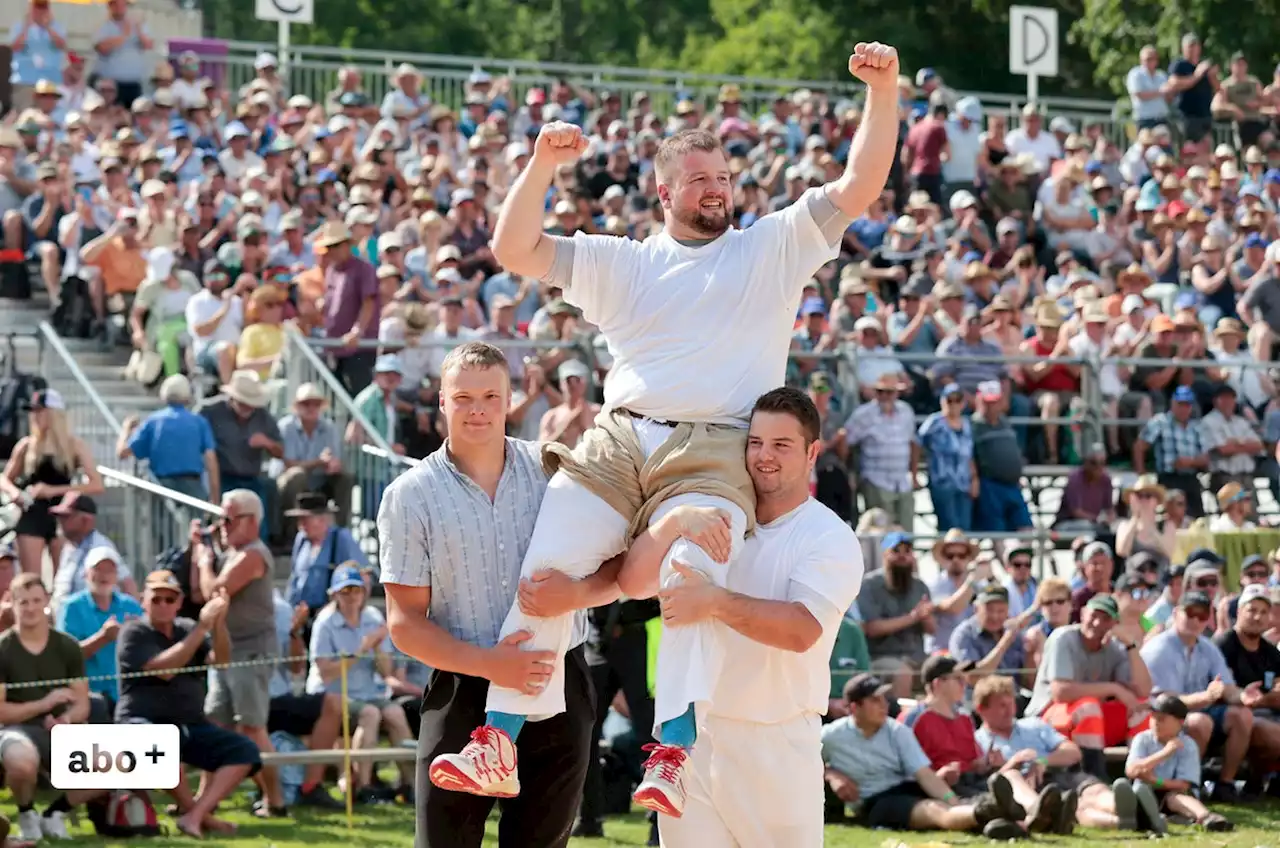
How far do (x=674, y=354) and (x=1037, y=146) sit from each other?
62.6 feet

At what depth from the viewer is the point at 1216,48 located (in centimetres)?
3525

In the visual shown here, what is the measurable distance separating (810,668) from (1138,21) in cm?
3303

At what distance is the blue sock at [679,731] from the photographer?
6.20 meters

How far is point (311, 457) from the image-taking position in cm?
1477

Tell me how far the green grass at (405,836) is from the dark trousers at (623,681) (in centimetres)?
21

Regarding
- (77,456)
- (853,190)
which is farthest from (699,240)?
(77,456)

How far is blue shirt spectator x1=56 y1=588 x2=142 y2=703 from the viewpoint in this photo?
11.9 metres

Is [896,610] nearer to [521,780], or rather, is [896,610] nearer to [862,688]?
[862,688]

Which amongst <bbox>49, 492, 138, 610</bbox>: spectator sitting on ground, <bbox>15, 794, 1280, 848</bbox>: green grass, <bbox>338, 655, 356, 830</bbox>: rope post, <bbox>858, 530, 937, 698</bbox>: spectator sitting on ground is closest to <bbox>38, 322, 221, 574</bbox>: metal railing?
<bbox>49, 492, 138, 610</bbox>: spectator sitting on ground

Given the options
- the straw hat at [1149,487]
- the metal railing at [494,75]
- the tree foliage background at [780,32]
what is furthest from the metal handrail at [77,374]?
the tree foliage background at [780,32]

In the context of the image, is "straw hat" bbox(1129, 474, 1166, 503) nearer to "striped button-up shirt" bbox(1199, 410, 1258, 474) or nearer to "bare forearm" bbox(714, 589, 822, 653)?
"striped button-up shirt" bbox(1199, 410, 1258, 474)

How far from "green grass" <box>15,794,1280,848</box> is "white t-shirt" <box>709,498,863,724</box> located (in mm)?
4355

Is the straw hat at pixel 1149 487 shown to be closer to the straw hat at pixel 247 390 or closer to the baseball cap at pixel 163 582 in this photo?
the straw hat at pixel 247 390

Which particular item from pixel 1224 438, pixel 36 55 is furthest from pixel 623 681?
pixel 36 55
